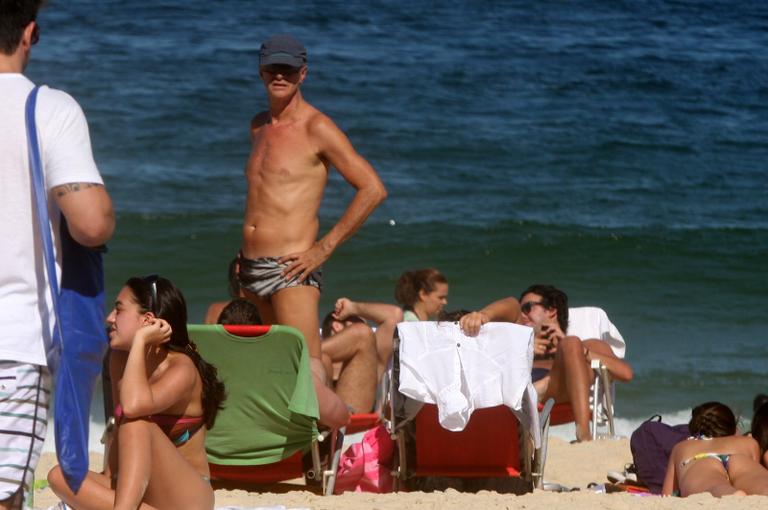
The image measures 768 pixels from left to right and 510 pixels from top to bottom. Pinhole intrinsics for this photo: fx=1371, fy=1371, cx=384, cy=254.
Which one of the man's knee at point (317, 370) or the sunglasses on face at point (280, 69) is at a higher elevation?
the sunglasses on face at point (280, 69)

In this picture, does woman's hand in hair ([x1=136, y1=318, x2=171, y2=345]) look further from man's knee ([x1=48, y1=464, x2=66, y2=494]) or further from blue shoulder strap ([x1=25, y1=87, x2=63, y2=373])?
blue shoulder strap ([x1=25, y1=87, x2=63, y2=373])

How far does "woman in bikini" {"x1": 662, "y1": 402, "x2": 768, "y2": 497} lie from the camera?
5223 mm

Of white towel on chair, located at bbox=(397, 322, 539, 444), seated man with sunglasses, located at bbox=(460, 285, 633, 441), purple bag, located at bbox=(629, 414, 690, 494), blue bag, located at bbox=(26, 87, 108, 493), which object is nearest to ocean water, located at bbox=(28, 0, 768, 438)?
seated man with sunglasses, located at bbox=(460, 285, 633, 441)

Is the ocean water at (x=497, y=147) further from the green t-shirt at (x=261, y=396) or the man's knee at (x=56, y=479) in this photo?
the man's knee at (x=56, y=479)

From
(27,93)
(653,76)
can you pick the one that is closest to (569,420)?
(27,93)

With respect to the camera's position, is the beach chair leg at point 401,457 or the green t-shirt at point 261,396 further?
the beach chair leg at point 401,457

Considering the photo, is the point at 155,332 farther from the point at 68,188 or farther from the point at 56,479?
the point at 68,188

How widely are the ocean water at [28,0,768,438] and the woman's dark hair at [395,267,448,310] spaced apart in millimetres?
2951

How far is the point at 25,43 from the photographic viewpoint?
114 inches

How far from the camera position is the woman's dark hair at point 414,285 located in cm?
706

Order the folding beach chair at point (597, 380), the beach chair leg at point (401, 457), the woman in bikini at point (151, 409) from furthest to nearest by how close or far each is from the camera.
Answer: the folding beach chair at point (597, 380) → the beach chair leg at point (401, 457) → the woman in bikini at point (151, 409)

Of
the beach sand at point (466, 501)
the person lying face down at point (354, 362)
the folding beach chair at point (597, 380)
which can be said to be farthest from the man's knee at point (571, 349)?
the beach sand at point (466, 501)

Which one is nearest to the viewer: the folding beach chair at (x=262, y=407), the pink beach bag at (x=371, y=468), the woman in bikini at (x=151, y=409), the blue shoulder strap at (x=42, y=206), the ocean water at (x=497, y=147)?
the blue shoulder strap at (x=42, y=206)

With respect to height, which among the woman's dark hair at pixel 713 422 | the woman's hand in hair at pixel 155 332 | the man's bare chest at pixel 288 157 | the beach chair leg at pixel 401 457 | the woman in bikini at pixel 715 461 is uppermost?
the man's bare chest at pixel 288 157
